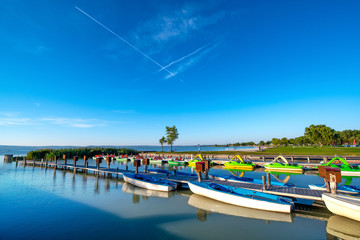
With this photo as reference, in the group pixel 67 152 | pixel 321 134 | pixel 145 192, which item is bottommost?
pixel 145 192

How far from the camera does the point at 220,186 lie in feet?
48.5

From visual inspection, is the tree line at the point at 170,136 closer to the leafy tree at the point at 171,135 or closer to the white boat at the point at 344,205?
the leafy tree at the point at 171,135

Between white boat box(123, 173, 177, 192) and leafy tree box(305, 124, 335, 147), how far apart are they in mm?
87990

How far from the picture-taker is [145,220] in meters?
10.8

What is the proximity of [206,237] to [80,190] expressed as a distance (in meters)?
15.3

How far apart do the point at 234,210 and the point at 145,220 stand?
603 centimetres

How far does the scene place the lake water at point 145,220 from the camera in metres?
9.00

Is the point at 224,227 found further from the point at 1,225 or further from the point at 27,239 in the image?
the point at 1,225

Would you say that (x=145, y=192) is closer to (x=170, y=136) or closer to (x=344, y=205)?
(x=344, y=205)

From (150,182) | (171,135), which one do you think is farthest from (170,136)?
(150,182)

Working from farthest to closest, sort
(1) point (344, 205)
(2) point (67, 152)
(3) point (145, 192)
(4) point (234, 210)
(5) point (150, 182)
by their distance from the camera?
(2) point (67, 152), (5) point (150, 182), (3) point (145, 192), (4) point (234, 210), (1) point (344, 205)

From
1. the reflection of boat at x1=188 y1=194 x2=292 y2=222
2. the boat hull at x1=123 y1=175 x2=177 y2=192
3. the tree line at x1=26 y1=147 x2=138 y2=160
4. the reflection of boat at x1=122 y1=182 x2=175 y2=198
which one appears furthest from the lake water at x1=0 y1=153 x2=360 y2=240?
the tree line at x1=26 y1=147 x2=138 y2=160

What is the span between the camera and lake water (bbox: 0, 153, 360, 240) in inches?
354

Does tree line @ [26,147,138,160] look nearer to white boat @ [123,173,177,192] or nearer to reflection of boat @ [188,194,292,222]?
white boat @ [123,173,177,192]
